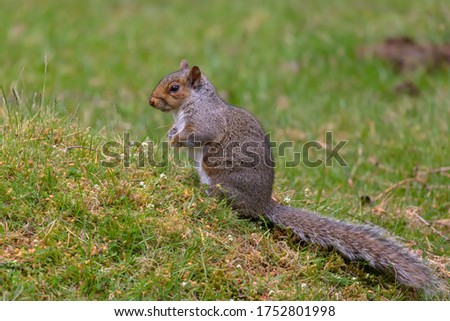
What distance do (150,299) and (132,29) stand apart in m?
6.54

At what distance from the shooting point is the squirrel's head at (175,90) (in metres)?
4.68

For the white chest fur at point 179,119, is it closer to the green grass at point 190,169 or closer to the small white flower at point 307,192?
the green grass at point 190,169

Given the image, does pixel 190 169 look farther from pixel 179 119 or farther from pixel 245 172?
pixel 245 172

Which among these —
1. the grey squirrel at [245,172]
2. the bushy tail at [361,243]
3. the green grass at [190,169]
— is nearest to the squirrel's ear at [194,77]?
the grey squirrel at [245,172]

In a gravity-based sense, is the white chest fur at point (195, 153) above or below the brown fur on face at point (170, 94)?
below

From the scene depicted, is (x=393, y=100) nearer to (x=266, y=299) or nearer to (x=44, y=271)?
(x=266, y=299)

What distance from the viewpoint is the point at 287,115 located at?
745 cm

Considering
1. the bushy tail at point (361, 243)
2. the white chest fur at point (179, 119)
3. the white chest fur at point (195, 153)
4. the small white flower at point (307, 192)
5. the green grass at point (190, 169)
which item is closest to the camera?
the green grass at point (190, 169)

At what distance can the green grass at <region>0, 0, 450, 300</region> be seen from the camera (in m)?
3.80

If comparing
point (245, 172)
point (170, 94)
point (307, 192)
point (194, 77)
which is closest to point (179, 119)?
point (170, 94)

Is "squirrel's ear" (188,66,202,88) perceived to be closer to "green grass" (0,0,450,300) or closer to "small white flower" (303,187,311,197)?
"green grass" (0,0,450,300)

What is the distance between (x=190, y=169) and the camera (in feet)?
15.3

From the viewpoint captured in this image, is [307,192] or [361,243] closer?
[361,243]

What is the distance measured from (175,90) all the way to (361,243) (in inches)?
59.3
